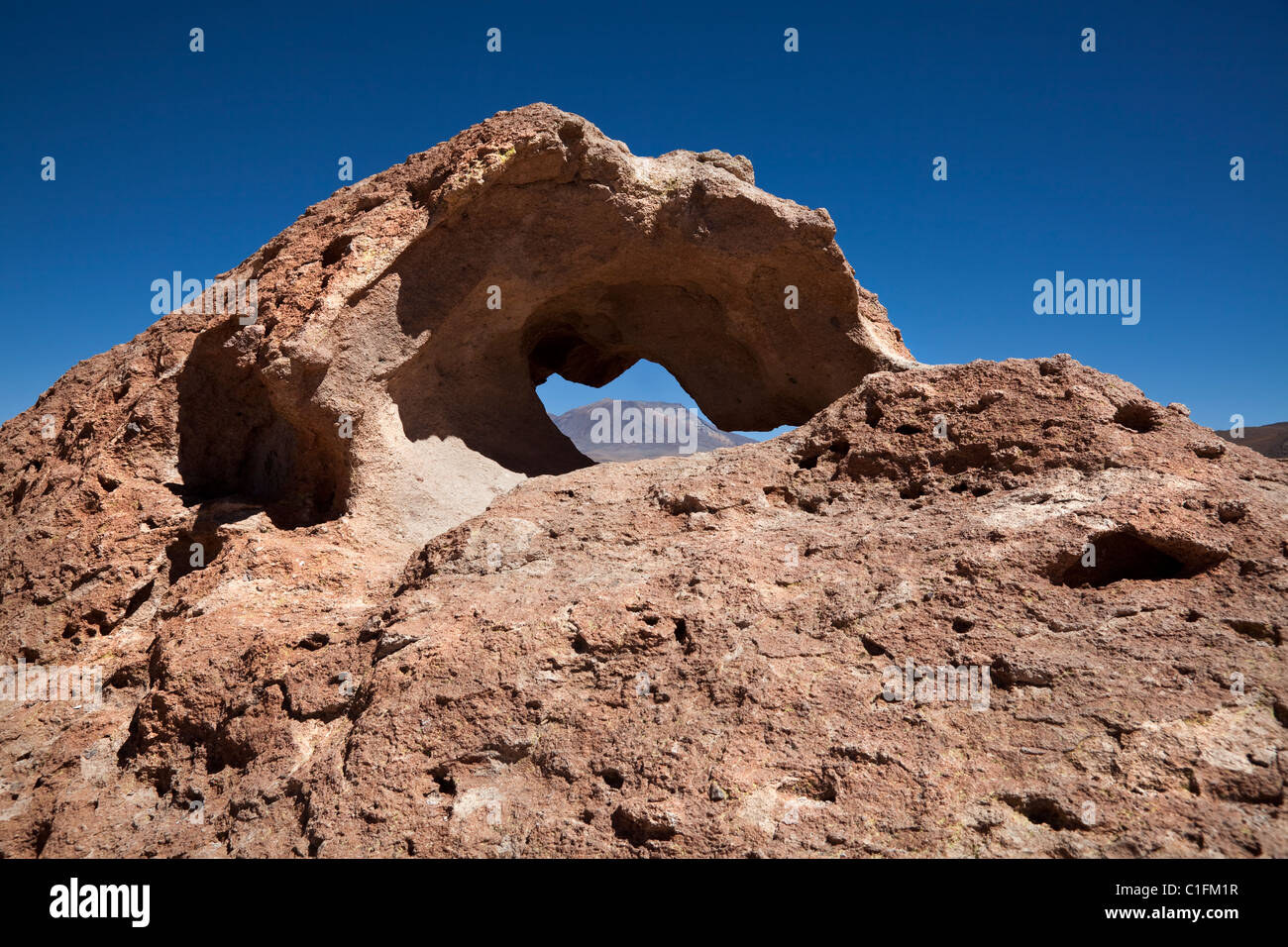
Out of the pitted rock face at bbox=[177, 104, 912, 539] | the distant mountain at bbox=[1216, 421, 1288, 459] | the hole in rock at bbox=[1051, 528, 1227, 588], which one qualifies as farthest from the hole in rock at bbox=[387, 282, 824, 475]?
the distant mountain at bbox=[1216, 421, 1288, 459]

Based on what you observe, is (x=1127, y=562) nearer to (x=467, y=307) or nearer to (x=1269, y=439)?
(x=467, y=307)

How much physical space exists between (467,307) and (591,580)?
9.79ft

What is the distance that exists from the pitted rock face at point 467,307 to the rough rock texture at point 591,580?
35 millimetres

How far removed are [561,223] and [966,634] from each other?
→ 173 inches

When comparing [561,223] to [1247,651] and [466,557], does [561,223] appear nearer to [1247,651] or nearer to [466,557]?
[466,557]

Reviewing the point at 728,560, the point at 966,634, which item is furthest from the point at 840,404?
the point at 966,634

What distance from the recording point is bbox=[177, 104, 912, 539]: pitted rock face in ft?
18.2

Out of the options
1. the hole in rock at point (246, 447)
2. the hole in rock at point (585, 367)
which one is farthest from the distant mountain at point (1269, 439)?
the hole in rock at point (246, 447)

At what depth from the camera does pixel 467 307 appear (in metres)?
6.01

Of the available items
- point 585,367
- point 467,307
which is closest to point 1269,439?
point 585,367

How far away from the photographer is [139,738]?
4094 mm

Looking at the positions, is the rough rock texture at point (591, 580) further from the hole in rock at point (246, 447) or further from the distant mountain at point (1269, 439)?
the distant mountain at point (1269, 439)

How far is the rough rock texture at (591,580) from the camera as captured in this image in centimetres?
273

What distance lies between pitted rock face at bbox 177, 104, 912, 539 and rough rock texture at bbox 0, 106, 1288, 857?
4 cm
